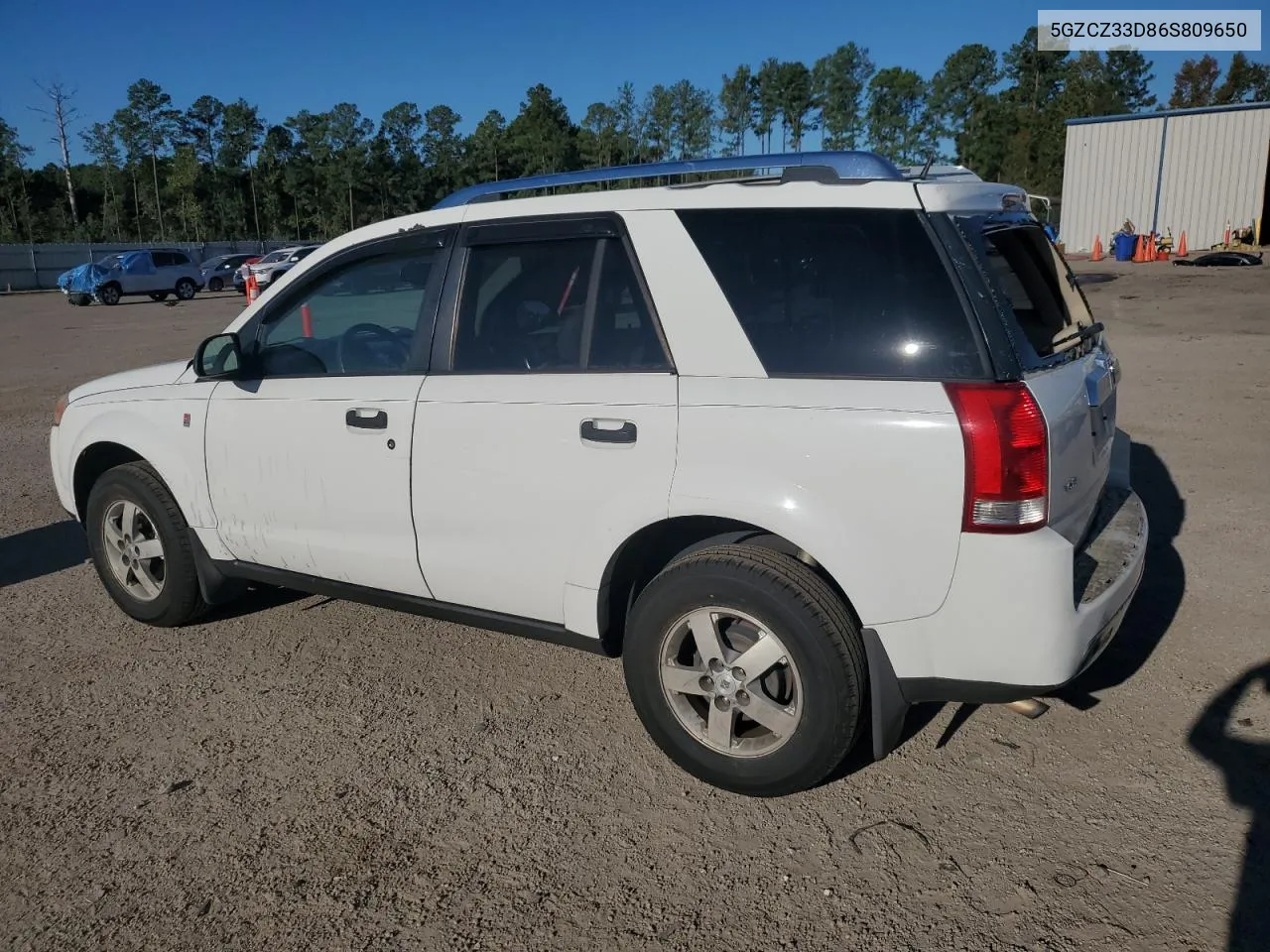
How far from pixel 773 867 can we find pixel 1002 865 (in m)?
0.65

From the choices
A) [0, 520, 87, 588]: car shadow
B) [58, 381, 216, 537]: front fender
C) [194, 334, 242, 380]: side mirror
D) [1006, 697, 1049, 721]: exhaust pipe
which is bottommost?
[0, 520, 87, 588]: car shadow

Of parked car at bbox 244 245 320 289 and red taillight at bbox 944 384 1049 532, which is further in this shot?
parked car at bbox 244 245 320 289

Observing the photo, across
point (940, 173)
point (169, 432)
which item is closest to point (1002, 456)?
point (940, 173)

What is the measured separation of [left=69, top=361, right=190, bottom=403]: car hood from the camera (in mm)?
4538

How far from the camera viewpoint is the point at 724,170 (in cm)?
359

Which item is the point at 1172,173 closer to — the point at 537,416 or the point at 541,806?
the point at 537,416

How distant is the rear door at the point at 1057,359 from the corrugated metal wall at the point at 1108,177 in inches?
1431

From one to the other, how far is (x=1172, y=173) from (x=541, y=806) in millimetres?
40170

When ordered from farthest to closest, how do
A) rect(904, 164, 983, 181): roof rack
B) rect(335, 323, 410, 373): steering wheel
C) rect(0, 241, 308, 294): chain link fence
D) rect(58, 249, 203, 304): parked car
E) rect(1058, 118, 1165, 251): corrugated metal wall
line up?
rect(0, 241, 308, 294): chain link fence, rect(1058, 118, 1165, 251): corrugated metal wall, rect(58, 249, 203, 304): parked car, rect(335, 323, 410, 373): steering wheel, rect(904, 164, 983, 181): roof rack

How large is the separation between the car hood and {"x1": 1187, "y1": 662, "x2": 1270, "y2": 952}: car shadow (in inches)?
172

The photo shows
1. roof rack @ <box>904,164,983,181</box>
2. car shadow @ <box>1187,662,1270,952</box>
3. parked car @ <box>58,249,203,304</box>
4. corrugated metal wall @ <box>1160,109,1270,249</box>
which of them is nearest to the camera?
car shadow @ <box>1187,662,1270,952</box>

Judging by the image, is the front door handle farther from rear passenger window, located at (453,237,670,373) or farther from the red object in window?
the red object in window

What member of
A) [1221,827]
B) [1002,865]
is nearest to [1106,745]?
[1221,827]

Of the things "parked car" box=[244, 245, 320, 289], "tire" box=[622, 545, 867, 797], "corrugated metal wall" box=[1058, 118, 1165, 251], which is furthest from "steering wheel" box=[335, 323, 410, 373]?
"corrugated metal wall" box=[1058, 118, 1165, 251]
